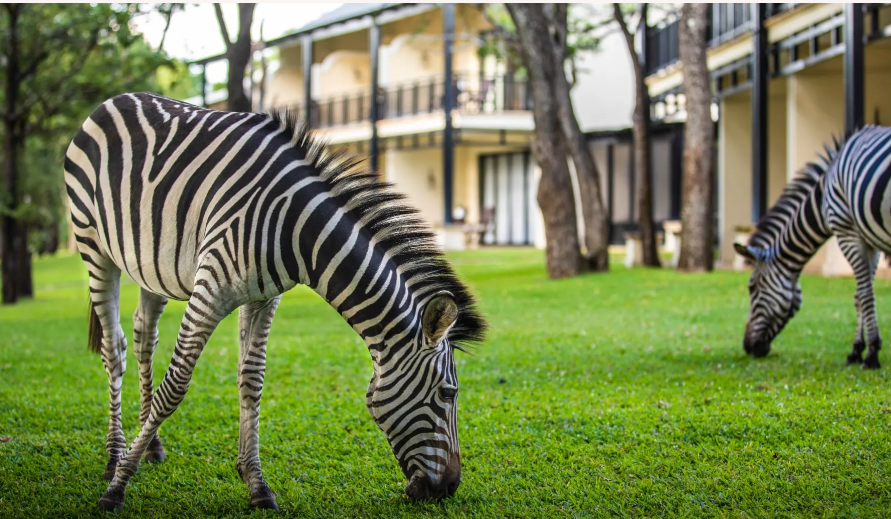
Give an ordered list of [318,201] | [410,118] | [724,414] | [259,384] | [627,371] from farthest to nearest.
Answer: [410,118], [627,371], [724,414], [259,384], [318,201]

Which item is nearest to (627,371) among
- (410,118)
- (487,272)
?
(487,272)

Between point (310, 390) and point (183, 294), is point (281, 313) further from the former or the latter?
point (183, 294)

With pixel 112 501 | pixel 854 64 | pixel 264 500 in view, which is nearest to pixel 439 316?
pixel 264 500

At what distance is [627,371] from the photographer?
7.65 m

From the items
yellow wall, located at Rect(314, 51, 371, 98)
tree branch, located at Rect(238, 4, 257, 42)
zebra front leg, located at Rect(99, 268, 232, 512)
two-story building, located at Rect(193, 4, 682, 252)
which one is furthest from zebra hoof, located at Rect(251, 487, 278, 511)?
yellow wall, located at Rect(314, 51, 371, 98)

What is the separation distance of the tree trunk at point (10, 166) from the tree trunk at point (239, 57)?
8406 millimetres

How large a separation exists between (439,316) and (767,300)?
511cm

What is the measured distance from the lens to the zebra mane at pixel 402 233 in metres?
3.88

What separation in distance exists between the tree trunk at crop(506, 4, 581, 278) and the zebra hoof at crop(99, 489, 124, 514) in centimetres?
1338

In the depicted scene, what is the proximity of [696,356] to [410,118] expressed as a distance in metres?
24.6

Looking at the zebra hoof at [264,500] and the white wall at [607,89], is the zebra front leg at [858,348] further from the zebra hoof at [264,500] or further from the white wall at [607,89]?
the white wall at [607,89]

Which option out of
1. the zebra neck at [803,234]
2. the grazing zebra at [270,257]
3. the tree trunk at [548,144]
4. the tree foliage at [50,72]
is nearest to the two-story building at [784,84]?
the tree trunk at [548,144]

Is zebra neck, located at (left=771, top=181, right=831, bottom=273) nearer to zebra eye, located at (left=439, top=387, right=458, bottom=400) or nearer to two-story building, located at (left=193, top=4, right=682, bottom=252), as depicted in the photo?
zebra eye, located at (left=439, top=387, right=458, bottom=400)

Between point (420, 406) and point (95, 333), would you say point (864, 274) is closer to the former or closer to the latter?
point (420, 406)
